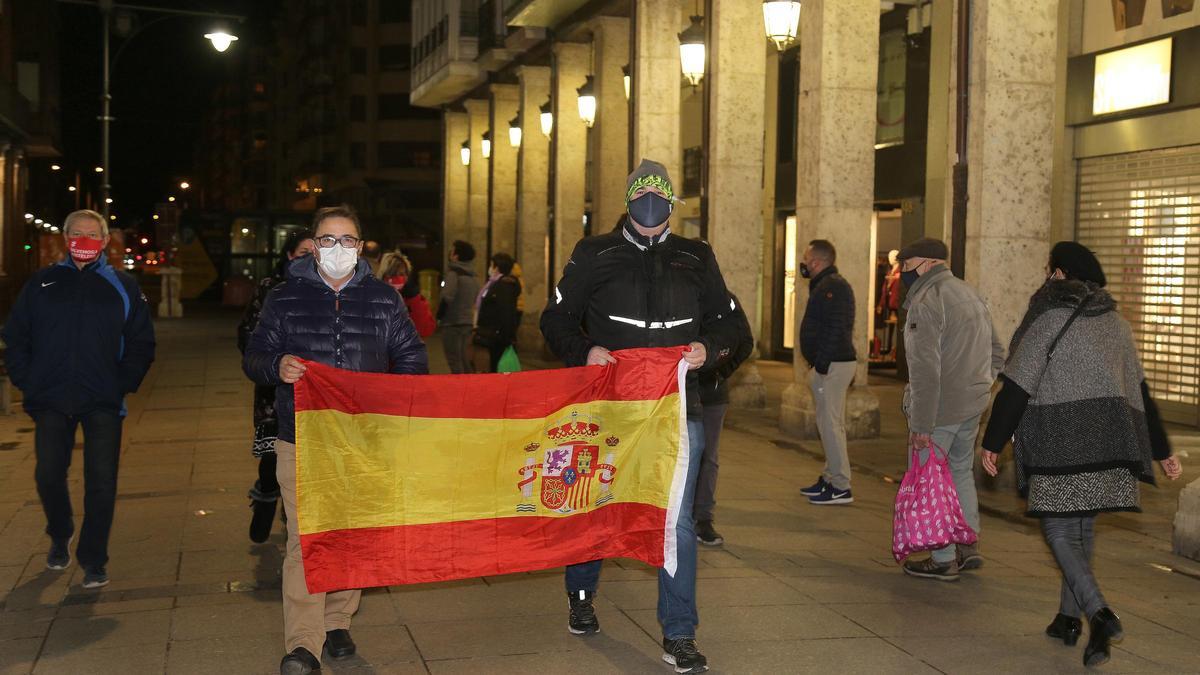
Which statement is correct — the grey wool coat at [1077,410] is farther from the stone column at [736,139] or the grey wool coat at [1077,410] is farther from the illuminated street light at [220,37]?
the illuminated street light at [220,37]

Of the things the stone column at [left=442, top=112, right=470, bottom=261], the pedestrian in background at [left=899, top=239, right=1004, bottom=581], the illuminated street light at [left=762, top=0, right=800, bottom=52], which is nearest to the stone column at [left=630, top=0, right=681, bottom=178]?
the illuminated street light at [left=762, top=0, right=800, bottom=52]

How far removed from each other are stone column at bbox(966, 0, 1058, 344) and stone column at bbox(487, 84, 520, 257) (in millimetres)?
22008

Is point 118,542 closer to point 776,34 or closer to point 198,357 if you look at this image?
point 776,34

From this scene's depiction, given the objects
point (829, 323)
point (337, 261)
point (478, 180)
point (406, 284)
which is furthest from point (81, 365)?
point (478, 180)

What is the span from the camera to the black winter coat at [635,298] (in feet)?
19.8

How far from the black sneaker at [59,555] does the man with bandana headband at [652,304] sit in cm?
349

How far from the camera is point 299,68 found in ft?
363

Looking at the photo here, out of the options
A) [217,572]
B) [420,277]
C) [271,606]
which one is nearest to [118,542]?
[217,572]

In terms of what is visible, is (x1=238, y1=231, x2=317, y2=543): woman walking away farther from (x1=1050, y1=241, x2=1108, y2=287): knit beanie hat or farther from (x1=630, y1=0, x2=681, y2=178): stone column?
(x1=630, y1=0, x2=681, y2=178): stone column

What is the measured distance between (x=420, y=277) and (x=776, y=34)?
81.3 ft

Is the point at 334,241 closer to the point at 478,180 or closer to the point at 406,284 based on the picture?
the point at 406,284

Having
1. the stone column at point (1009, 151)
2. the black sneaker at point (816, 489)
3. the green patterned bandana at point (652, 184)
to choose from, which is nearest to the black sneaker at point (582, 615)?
the green patterned bandana at point (652, 184)

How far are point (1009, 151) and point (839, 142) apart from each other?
3421 millimetres

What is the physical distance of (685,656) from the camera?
5.76 meters
